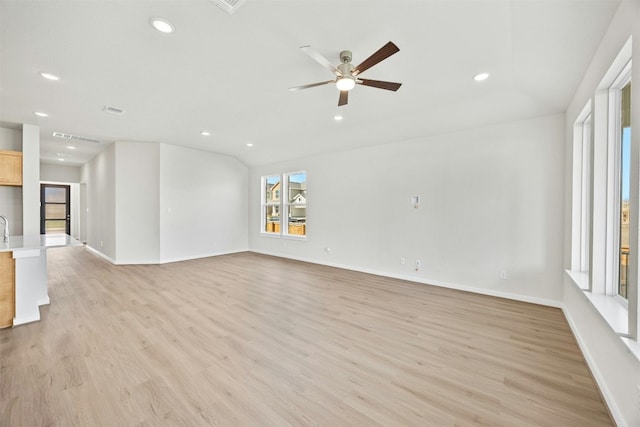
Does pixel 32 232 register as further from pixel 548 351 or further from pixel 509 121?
pixel 509 121

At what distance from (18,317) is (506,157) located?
6.45 metres

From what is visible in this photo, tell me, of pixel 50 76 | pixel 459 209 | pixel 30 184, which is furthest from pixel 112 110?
pixel 459 209

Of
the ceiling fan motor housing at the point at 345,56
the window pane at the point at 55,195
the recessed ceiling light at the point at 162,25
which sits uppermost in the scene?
the recessed ceiling light at the point at 162,25

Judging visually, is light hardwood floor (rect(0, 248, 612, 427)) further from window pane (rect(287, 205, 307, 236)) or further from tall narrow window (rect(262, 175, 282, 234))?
tall narrow window (rect(262, 175, 282, 234))

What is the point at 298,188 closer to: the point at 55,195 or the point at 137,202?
the point at 137,202

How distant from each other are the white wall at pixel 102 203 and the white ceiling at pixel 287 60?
70.6 inches

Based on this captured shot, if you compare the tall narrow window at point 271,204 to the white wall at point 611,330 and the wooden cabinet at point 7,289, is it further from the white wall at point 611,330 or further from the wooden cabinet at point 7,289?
the white wall at point 611,330

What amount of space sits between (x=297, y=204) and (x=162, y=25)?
187 inches

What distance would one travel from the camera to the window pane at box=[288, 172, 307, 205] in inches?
253

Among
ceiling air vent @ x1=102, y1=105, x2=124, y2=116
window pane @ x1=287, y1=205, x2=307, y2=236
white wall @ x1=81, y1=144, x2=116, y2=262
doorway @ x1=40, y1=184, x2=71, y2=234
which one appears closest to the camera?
ceiling air vent @ x1=102, y1=105, x2=124, y2=116

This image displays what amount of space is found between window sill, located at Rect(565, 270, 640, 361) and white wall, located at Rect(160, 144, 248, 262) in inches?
274

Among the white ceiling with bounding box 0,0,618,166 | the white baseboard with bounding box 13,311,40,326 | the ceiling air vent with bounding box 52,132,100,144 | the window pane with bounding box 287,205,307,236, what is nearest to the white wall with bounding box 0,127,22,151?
the white ceiling with bounding box 0,0,618,166

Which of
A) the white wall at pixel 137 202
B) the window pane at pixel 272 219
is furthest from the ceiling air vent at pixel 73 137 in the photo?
the window pane at pixel 272 219

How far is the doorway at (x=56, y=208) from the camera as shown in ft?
29.9
